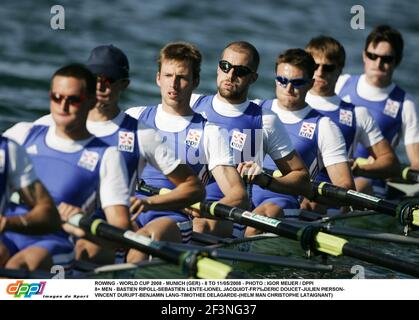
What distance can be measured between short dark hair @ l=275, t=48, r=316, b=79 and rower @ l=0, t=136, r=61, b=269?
3.67 metres

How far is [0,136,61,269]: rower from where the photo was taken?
7156 mm

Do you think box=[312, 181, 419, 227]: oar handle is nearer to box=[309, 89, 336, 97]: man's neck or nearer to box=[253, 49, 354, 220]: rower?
box=[253, 49, 354, 220]: rower

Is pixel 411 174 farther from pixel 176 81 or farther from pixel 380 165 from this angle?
pixel 176 81

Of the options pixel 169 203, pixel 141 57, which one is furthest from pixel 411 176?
pixel 141 57

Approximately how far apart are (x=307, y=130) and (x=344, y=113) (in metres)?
0.81

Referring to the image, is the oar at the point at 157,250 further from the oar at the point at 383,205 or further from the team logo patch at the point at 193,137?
the oar at the point at 383,205

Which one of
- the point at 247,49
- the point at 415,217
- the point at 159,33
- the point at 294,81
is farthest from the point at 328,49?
the point at 159,33

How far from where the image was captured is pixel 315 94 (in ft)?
37.7

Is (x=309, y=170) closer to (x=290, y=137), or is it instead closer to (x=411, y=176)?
(x=290, y=137)

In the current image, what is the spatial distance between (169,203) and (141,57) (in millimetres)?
15071

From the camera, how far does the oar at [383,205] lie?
33.1 feet

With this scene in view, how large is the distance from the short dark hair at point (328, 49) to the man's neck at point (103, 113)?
3.66 meters

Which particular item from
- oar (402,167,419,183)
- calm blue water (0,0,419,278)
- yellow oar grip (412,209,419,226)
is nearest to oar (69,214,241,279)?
yellow oar grip (412,209,419,226)

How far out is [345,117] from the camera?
11.4m
